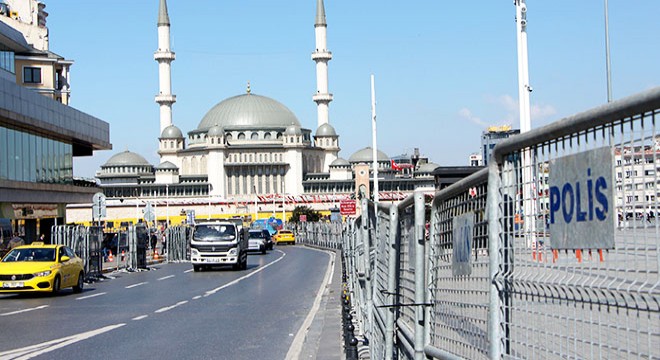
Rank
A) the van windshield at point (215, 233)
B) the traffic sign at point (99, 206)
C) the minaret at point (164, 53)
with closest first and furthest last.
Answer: the traffic sign at point (99, 206)
the van windshield at point (215, 233)
the minaret at point (164, 53)

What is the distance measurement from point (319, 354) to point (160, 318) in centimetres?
615

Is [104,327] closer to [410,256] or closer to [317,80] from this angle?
[410,256]

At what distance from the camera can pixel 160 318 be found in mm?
17734

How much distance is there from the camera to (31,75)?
7394 centimetres

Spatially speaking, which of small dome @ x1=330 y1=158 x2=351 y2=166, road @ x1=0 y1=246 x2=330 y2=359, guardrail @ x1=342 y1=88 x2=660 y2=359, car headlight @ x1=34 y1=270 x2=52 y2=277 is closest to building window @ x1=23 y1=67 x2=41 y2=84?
road @ x1=0 y1=246 x2=330 y2=359

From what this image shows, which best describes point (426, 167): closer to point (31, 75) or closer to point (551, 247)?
point (31, 75)

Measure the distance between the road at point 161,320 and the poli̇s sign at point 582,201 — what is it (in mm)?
9116

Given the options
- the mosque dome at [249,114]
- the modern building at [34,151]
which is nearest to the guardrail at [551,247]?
the modern building at [34,151]

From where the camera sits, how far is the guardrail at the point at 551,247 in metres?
2.95

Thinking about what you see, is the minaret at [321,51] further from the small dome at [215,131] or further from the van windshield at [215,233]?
the van windshield at [215,233]

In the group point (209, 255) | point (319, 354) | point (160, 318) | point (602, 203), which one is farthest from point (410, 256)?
point (209, 255)

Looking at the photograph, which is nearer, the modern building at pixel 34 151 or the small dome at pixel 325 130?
the modern building at pixel 34 151

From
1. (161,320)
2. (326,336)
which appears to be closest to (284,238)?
(161,320)

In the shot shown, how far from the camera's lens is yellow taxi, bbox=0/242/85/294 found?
23375 mm
